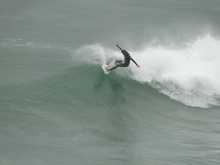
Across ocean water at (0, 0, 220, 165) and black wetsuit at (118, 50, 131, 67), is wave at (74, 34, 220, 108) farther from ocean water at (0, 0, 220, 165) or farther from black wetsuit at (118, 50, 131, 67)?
black wetsuit at (118, 50, 131, 67)

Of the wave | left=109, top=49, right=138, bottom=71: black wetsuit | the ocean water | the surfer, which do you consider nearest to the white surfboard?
the ocean water

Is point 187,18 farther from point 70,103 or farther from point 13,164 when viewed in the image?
point 13,164

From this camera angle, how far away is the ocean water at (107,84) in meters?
22.8

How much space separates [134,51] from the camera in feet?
103

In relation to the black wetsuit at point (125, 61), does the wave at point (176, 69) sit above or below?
above

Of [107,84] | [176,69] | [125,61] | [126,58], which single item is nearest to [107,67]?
[107,84]

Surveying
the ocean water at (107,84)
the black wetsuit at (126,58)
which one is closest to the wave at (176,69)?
the ocean water at (107,84)

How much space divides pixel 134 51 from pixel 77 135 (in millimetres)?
9144

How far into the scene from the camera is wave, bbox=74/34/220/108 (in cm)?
2888

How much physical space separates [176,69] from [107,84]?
413cm

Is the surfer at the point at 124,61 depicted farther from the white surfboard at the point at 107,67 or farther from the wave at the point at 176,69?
the wave at the point at 176,69

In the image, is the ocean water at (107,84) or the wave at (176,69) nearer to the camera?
the ocean water at (107,84)

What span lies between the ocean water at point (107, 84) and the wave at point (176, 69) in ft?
0.16

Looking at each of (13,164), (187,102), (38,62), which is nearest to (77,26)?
(38,62)
